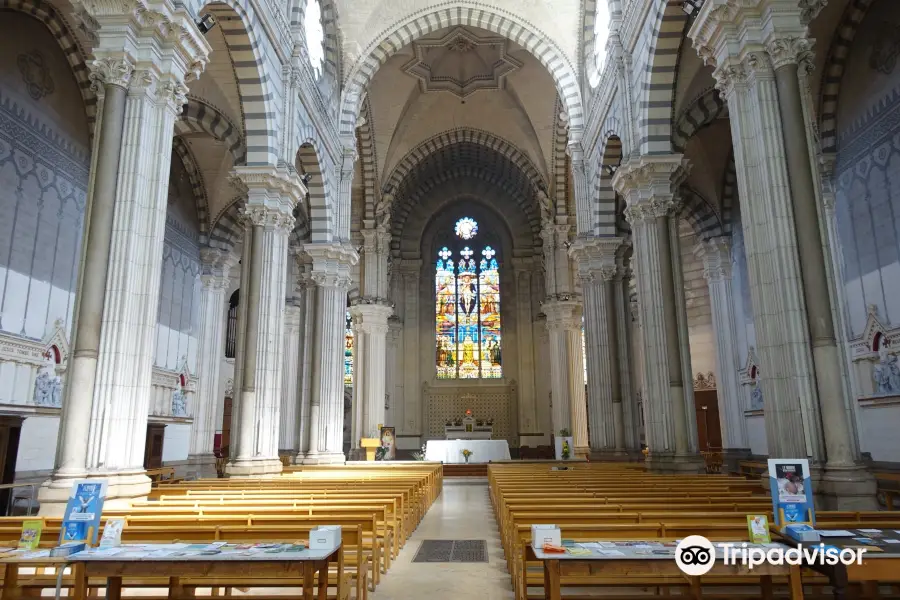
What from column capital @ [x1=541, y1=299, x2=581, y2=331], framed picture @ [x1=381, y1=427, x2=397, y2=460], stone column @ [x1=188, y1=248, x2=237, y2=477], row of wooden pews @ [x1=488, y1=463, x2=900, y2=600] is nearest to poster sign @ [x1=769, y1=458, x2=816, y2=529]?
row of wooden pews @ [x1=488, y1=463, x2=900, y2=600]

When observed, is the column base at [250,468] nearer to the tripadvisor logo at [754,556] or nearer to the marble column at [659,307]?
the marble column at [659,307]

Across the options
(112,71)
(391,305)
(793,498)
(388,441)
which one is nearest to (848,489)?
(793,498)

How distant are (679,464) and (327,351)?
9345 millimetres

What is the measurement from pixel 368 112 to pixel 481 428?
45.3 feet

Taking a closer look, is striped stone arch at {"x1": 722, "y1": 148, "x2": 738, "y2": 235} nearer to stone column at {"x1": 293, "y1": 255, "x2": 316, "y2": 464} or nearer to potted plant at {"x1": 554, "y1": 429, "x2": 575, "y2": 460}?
potted plant at {"x1": 554, "y1": 429, "x2": 575, "y2": 460}

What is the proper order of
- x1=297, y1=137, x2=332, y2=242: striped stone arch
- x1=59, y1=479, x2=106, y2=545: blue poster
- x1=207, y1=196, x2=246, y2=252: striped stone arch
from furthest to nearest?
x1=207, y1=196, x2=246, y2=252: striped stone arch → x1=297, y1=137, x2=332, y2=242: striped stone arch → x1=59, y1=479, x2=106, y2=545: blue poster

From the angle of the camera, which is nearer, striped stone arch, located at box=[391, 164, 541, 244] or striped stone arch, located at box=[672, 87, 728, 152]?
striped stone arch, located at box=[672, 87, 728, 152]

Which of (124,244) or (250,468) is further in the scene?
(250,468)

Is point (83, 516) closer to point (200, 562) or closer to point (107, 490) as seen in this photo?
point (200, 562)

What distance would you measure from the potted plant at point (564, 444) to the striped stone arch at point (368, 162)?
10.6 meters

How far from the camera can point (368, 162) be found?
23.2 meters

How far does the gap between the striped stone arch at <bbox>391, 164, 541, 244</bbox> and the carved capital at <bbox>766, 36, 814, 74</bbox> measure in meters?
20.1

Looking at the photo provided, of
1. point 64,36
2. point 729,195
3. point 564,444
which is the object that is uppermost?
point 64,36

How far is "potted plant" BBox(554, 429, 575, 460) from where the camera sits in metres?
19.1
